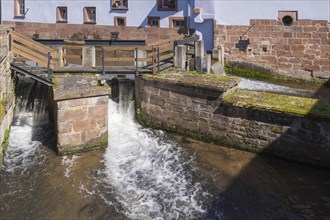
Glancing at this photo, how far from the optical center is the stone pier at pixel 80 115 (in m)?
9.61

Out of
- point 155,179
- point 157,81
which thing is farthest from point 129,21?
point 155,179

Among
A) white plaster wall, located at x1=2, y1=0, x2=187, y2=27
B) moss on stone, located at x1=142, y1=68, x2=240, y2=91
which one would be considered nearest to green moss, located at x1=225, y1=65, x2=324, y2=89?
white plaster wall, located at x1=2, y1=0, x2=187, y2=27

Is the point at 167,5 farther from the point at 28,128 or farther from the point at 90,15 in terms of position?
the point at 28,128

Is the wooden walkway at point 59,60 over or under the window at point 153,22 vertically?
under

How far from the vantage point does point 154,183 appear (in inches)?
331

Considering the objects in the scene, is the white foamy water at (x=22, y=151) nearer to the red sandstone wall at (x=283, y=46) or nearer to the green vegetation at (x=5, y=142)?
the green vegetation at (x=5, y=142)

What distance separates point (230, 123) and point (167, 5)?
13.2m

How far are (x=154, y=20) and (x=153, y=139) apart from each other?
41.0ft

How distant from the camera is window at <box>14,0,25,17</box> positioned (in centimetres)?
2386

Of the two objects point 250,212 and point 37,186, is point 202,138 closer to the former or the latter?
point 250,212

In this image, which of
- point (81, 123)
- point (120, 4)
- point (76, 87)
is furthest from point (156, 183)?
point (120, 4)

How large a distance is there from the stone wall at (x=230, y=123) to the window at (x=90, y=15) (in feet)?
40.4

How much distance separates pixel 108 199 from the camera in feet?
25.3

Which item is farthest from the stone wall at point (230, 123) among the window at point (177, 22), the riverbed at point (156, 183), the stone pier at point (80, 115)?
the window at point (177, 22)
